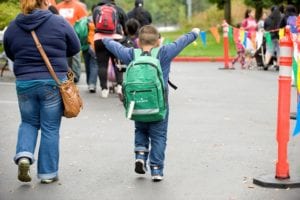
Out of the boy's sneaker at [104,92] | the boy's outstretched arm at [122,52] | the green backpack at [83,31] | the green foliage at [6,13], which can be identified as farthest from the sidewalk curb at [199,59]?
the boy's outstretched arm at [122,52]

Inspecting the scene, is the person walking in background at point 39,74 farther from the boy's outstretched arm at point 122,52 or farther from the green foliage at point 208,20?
the green foliage at point 208,20

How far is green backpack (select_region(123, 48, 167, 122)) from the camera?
6.92 metres

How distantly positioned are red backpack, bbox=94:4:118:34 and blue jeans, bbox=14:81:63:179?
6.26m

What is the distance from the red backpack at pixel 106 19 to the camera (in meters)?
13.3

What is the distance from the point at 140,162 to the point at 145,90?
2.54 feet

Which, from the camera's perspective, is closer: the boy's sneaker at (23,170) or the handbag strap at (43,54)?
the boy's sneaker at (23,170)

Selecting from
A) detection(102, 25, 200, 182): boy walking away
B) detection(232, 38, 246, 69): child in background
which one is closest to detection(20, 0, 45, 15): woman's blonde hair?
detection(102, 25, 200, 182): boy walking away

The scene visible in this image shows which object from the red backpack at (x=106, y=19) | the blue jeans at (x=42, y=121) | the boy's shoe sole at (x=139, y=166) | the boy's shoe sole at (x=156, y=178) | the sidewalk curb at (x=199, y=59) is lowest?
the sidewalk curb at (x=199, y=59)

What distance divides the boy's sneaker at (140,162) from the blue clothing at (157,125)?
0.02 metres

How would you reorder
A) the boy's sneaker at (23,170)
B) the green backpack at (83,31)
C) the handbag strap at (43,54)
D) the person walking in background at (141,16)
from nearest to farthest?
the boy's sneaker at (23,170)
the handbag strap at (43,54)
the green backpack at (83,31)
the person walking in background at (141,16)

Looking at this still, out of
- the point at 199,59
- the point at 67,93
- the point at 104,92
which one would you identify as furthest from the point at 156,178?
the point at 199,59

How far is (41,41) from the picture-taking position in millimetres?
7020

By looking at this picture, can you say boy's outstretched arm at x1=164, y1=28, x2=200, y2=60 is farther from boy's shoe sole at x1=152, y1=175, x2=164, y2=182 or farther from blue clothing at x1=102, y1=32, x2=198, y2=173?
boy's shoe sole at x1=152, y1=175, x2=164, y2=182

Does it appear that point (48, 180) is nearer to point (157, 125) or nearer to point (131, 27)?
point (157, 125)
